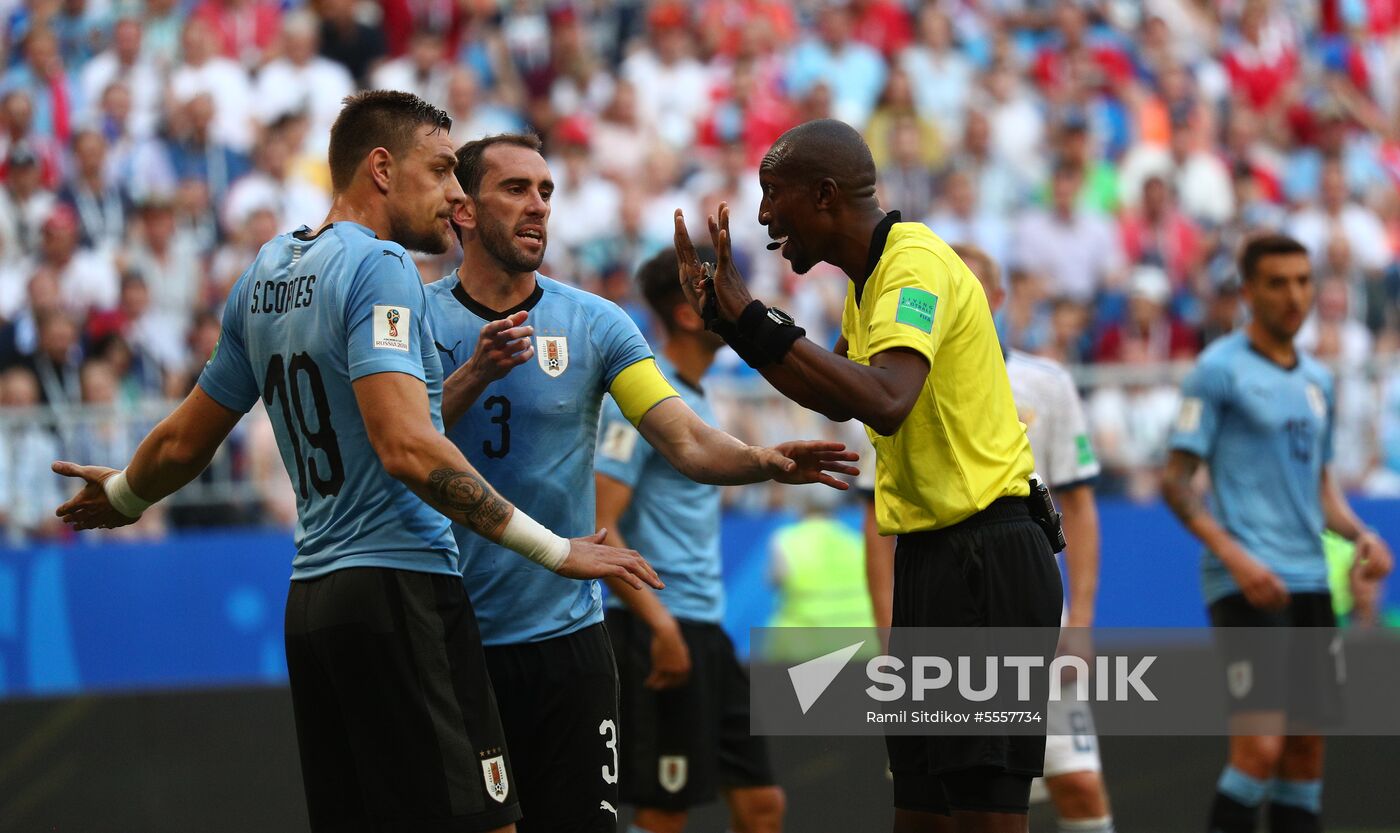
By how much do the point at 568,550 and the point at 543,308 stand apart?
116 cm

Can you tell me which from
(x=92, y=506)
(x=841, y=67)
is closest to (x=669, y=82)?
(x=841, y=67)

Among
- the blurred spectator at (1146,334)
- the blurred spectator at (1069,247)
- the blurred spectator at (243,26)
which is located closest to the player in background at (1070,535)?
the blurred spectator at (1146,334)

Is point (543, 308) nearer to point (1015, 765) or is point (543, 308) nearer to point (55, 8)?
point (1015, 765)

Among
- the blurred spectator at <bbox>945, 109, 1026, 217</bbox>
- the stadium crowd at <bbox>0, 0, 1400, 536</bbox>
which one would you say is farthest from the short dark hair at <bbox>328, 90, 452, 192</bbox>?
the blurred spectator at <bbox>945, 109, 1026, 217</bbox>

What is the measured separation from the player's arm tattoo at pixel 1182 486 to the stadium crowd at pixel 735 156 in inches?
147

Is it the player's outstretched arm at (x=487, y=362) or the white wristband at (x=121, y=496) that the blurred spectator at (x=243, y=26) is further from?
the player's outstretched arm at (x=487, y=362)

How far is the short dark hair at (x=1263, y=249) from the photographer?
8094 mm

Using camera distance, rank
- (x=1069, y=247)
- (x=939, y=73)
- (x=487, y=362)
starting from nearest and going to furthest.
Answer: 1. (x=487, y=362)
2. (x=1069, y=247)
3. (x=939, y=73)

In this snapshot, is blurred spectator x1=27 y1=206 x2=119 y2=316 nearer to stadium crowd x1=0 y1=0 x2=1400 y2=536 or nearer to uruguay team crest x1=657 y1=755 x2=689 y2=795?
stadium crowd x1=0 y1=0 x2=1400 y2=536

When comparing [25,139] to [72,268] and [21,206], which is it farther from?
[72,268]

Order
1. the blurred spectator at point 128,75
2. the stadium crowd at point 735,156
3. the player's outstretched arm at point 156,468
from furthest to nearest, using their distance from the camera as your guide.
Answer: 1. the blurred spectator at point 128,75
2. the stadium crowd at point 735,156
3. the player's outstretched arm at point 156,468

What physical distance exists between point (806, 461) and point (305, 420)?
139 cm

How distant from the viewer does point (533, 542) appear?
4625mm

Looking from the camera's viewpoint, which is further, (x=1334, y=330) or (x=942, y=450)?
(x=1334, y=330)
